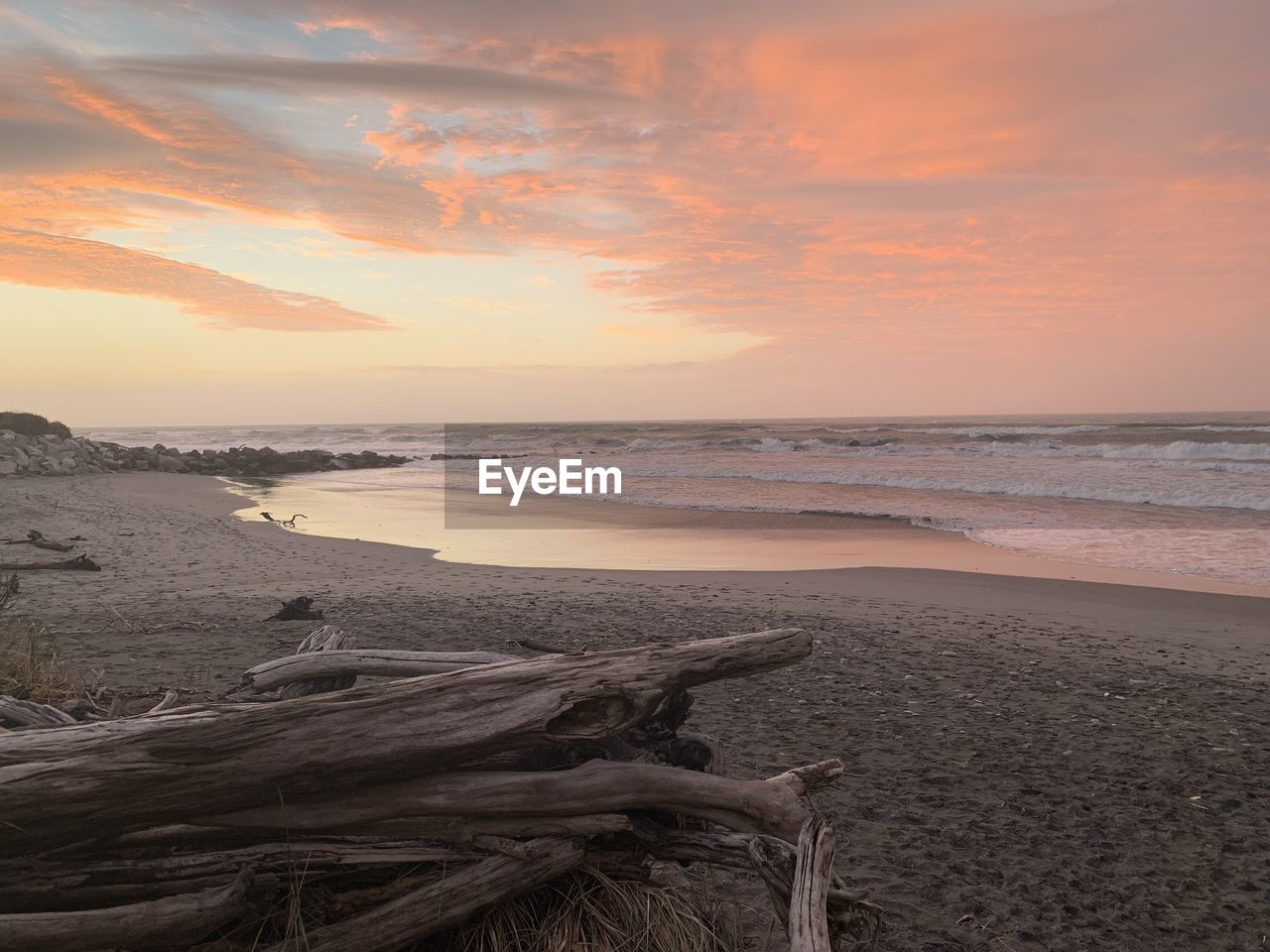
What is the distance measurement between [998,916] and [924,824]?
0.92 metres

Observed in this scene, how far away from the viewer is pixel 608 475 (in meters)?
37.8

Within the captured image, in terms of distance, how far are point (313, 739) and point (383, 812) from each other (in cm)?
39

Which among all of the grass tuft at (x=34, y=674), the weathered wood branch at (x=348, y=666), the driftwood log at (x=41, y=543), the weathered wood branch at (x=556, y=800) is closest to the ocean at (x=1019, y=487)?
the driftwood log at (x=41, y=543)

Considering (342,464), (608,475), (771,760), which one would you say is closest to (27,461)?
(342,464)

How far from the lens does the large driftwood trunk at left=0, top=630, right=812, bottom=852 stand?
2992mm

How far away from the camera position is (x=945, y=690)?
25.0 ft

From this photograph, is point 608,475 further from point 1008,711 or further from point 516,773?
point 516,773

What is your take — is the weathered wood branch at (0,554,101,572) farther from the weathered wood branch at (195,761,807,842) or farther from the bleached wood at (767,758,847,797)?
the bleached wood at (767,758,847,797)

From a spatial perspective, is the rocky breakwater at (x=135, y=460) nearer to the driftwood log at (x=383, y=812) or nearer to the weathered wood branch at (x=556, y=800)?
the driftwood log at (x=383, y=812)

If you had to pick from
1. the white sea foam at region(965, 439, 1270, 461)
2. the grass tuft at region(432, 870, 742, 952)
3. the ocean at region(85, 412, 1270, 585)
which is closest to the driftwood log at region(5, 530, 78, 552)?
the ocean at region(85, 412, 1270, 585)

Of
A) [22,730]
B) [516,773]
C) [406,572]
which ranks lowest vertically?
[406,572]

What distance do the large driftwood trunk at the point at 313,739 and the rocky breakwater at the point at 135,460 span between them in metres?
34.1

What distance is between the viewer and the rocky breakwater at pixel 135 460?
109 ft

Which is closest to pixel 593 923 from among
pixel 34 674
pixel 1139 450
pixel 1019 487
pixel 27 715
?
pixel 27 715
